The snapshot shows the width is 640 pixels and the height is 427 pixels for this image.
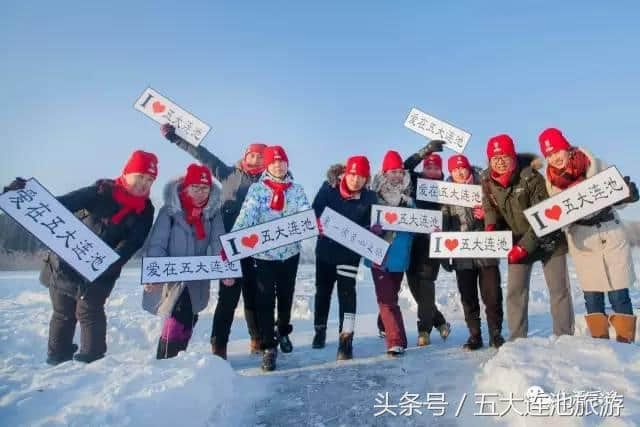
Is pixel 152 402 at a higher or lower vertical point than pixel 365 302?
higher

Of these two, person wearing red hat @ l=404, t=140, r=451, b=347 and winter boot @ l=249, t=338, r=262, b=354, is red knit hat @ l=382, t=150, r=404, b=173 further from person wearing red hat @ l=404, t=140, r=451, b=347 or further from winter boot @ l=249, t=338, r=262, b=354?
winter boot @ l=249, t=338, r=262, b=354

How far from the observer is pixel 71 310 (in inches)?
158

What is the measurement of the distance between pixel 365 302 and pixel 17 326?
26.4ft

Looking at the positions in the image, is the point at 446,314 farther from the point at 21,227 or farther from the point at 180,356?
the point at 21,227

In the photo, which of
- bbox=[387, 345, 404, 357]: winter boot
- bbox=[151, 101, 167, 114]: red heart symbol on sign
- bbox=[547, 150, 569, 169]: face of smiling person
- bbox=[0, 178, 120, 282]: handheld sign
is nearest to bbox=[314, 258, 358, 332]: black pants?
bbox=[387, 345, 404, 357]: winter boot

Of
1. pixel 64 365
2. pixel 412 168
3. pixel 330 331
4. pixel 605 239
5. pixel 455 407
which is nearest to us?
pixel 455 407

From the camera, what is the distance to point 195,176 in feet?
13.7

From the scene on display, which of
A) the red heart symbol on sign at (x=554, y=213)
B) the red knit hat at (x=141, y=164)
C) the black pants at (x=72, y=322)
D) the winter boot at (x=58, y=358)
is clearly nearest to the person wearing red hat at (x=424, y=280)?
the red heart symbol on sign at (x=554, y=213)

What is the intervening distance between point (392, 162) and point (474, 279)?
1.68 m

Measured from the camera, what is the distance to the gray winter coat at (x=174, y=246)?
4017 mm

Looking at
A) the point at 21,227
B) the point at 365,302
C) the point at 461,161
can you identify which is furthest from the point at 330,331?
the point at 365,302

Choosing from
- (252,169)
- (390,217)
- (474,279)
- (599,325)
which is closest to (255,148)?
(252,169)

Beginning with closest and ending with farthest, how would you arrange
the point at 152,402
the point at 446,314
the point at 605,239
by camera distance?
1. the point at 152,402
2. the point at 605,239
3. the point at 446,314

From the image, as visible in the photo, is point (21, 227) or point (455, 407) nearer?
point (455, 407)
